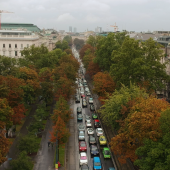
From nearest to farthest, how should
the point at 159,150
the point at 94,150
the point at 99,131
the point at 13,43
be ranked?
the point at 159,150 < the point at 94,150 < the point at 99,131 < the point at 13,43

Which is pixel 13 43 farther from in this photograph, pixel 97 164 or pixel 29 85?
pixel 97 164

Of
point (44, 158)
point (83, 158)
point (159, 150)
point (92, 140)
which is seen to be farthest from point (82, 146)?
point (159, 150)

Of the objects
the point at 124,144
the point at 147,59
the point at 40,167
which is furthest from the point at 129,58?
the point at 40,167

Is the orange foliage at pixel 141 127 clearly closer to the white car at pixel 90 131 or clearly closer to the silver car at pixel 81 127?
the white car at pixel 90 131

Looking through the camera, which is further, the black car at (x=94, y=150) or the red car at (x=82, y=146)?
the red car at (x=82, y=146)

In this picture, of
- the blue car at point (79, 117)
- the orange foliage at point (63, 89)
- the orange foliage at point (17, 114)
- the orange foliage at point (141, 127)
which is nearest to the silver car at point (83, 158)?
the orange foliage at point (141, 127)

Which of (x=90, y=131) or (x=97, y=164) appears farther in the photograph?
(x=90, y=131)

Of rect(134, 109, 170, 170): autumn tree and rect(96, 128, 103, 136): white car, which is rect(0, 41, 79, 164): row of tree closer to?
rect(96, 128, 103, 136): white car

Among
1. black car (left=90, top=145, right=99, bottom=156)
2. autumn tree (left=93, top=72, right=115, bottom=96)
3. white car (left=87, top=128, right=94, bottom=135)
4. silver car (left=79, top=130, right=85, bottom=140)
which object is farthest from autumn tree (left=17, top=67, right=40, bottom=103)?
black car (left=90, top=145, right=99, bottom=156)
